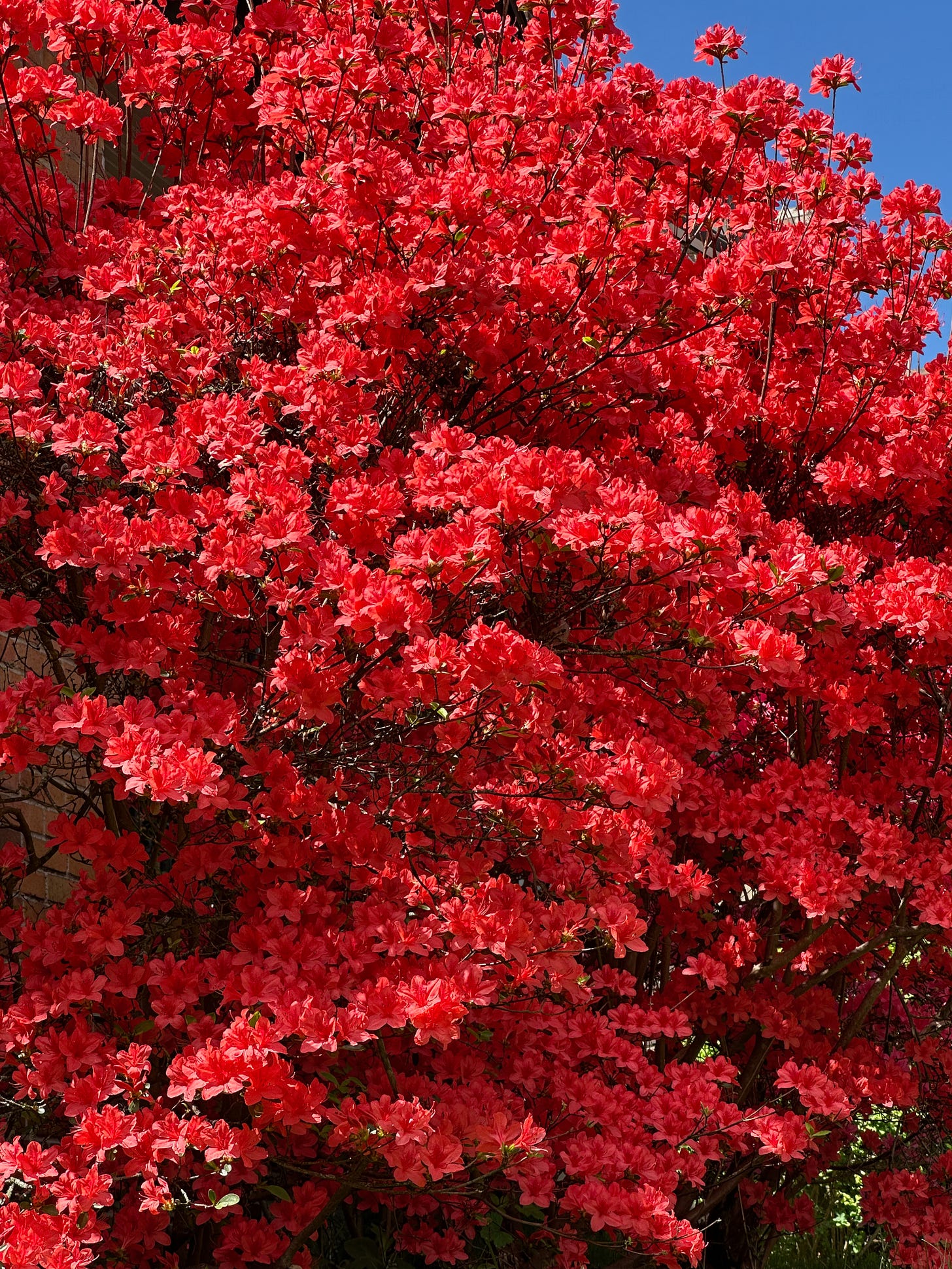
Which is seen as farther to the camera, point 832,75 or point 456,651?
point 832,75

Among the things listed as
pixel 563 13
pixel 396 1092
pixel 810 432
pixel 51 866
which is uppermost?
pixel 563 13

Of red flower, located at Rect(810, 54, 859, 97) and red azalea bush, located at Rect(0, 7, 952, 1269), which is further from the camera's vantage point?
red flower, located at Rect(810, 54, 859, 97)

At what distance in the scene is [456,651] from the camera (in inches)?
107

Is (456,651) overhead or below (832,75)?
below

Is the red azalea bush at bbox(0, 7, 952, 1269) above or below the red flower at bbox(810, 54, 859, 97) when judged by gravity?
below

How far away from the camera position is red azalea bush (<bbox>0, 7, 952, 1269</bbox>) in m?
2.73

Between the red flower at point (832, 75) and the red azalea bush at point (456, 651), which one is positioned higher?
the red flower at point (832, 75)

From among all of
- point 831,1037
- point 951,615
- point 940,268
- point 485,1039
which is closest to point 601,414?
point 951,615

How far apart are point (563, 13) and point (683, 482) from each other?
191 cm

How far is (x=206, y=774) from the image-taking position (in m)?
2.45

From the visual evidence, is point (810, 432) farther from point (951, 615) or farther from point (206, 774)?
point (206, 774)

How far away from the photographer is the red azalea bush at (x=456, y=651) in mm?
2730

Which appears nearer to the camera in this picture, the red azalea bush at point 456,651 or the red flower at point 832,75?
the red azalea bush at point 456,651

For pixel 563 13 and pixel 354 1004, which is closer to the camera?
pixel 354 1004
